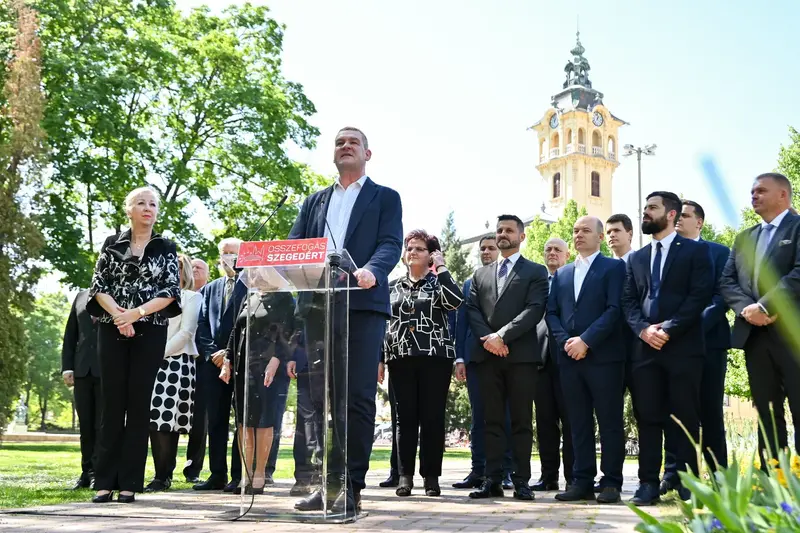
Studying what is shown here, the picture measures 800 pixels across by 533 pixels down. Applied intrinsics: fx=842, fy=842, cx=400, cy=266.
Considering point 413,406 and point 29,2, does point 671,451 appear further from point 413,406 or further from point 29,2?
point 29,2

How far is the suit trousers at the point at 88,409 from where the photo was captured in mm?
7867

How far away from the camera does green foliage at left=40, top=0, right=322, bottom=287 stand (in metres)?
24.2

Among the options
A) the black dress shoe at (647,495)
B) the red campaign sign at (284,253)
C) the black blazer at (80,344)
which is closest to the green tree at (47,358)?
the black blazer at (80,344)

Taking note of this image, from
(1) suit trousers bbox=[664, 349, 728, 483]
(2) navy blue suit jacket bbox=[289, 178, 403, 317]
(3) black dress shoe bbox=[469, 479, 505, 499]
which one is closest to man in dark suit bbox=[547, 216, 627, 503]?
(3) black dress shoe bbox=[469, 479, 505, 499]

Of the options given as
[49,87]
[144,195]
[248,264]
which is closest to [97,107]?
[49,87]

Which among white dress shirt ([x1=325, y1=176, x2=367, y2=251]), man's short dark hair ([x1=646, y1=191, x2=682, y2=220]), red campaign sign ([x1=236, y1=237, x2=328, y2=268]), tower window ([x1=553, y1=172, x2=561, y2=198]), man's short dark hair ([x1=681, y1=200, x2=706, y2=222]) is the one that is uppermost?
tower window ([x1=553, y1=172, x2=561, y2=198])

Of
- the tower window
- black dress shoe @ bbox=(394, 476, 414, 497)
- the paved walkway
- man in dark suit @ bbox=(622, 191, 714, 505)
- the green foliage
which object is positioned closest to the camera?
the paved walkway

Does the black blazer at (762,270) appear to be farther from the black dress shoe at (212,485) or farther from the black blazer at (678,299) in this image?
the black dress shoe at (212,485)

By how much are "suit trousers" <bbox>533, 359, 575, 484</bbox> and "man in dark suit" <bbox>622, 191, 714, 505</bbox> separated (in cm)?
Answer: 156

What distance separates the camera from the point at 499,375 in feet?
23.6

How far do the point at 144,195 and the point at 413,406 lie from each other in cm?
287

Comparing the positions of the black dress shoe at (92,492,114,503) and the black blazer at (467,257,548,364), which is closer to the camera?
the black dress shoe at (92,492,114,503)

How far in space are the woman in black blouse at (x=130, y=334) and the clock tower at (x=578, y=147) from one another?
299ft

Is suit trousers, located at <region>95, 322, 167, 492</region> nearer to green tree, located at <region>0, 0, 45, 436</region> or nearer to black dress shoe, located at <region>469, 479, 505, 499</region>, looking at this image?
black dress shoe, located at <region>469, 479, 505, 499</region>
